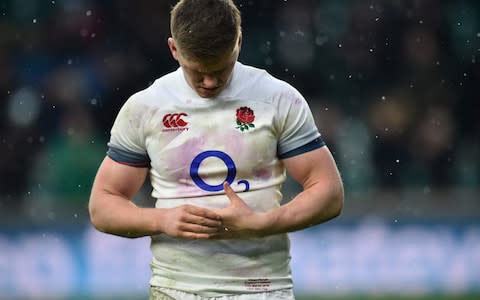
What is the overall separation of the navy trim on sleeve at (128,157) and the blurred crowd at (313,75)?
734 cm

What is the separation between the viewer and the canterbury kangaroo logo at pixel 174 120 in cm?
546

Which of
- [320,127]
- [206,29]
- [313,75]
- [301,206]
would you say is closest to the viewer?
[206,29]

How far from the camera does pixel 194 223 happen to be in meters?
5.25

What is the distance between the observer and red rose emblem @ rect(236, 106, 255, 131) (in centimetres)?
545

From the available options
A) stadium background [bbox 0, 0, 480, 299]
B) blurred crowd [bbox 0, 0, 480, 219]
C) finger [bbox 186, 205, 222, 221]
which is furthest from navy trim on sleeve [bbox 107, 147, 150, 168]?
blurred crowd [bbox 0, 0, 480, 219]

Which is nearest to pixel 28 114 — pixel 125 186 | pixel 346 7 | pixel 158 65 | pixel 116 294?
pixel 158 65

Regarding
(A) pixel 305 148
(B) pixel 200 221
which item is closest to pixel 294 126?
(A) pixel 305 148

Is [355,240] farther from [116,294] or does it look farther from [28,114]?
[28,114]

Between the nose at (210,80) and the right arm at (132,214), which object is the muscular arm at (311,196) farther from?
the nose at (210,80)

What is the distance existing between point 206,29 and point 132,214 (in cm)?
85

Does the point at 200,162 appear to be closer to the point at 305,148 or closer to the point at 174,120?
the point at 174,120

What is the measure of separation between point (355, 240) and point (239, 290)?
692 cm

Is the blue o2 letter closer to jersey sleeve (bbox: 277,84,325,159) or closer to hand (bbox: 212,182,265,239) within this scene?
hand (bbox: 212,182,265,239)

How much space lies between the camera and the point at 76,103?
545 inches
